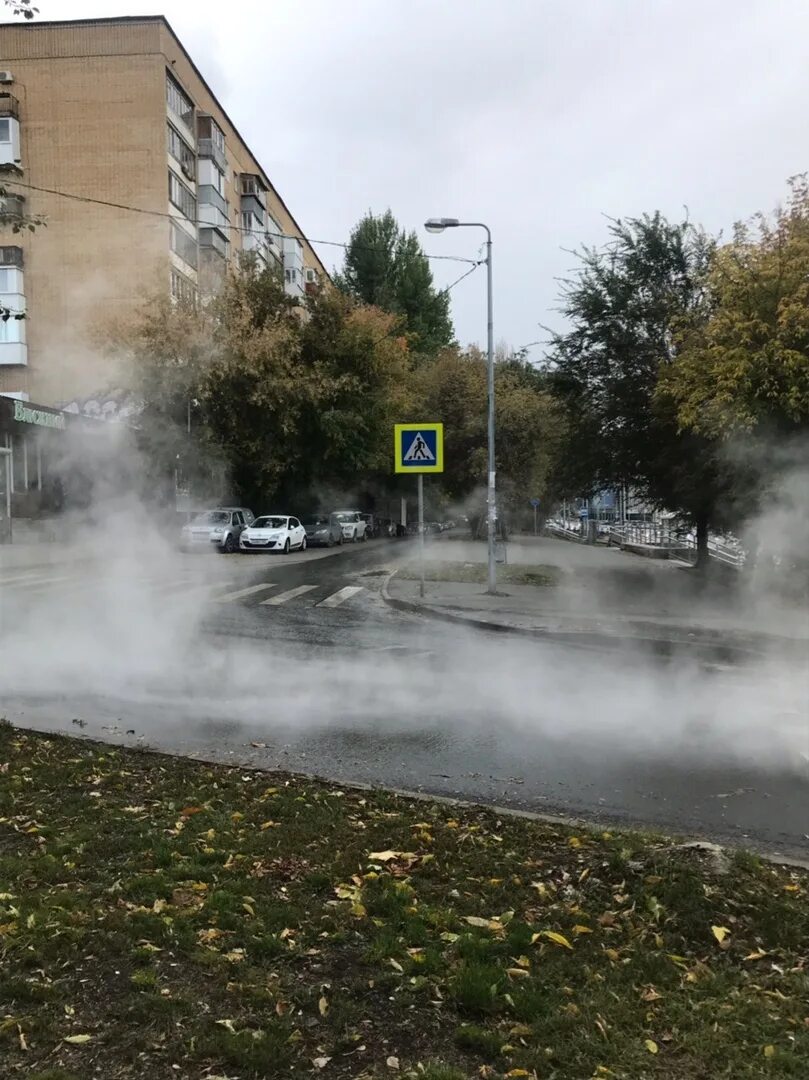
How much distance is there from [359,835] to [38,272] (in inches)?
456

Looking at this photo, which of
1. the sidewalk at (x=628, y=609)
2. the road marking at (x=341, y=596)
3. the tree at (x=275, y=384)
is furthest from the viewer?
the tree at (x=275, y=384)

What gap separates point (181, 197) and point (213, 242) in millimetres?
1801

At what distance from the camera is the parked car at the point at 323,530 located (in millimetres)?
27344

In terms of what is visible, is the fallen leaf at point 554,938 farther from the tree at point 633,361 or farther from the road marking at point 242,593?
the tree at point 633,361

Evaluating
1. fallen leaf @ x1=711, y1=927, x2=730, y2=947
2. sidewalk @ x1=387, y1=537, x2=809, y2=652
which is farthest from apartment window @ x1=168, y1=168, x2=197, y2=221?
fallen leaf @ x1=711, y1=927, x2=730, y2=947

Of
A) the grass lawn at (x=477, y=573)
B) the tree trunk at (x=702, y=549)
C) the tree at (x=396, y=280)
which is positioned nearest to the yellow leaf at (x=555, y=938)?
the grass lawn at (x=477, y=573)

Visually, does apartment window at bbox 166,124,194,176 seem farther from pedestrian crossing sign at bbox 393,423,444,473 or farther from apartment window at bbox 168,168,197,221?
pedestrian crossing sign at bbox 393,423,444,473

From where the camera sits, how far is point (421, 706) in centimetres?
603

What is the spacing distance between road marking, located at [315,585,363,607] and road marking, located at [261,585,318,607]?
0.47 m

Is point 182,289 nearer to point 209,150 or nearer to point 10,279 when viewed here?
point 10,279

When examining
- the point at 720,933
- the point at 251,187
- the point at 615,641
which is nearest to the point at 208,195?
the point at 251,187

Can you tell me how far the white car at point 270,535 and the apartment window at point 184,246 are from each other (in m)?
7.91

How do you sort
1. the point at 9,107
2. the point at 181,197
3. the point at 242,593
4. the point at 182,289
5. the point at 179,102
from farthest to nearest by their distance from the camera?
the point at 181,197 < the point at 179,102 < the point at 9,107 < the point at 182,289 < the point at 242,593

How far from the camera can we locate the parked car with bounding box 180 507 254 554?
57.0 ft
